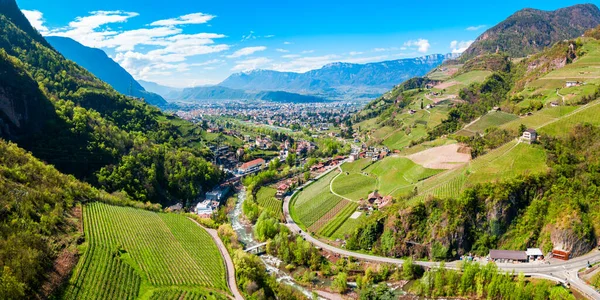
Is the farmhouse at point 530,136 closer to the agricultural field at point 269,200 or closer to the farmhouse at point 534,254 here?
the farmhouse at point 534,254

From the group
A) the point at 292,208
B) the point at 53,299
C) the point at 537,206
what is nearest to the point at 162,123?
the point at 292,208

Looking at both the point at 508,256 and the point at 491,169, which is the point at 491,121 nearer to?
the point at 491,169

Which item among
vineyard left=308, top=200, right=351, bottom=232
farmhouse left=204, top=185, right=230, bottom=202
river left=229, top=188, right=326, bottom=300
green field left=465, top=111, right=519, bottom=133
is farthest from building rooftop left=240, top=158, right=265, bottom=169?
green field left=465, top=111, right=519, bottom=133

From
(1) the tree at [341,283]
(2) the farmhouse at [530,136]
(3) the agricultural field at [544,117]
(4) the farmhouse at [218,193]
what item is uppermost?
(3) the agricultural field at [544,117]

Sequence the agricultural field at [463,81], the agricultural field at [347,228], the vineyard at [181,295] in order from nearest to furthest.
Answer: the vineyard at [181,295] < the agricultural field at [347,228] < the agricultural field at [463,81]

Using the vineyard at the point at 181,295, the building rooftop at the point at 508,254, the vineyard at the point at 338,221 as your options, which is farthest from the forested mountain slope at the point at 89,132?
the building rooftop at the point at 508,254

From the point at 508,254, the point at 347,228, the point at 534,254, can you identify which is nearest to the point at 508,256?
the point at 508,254

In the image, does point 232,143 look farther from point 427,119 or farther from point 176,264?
point 176,264
